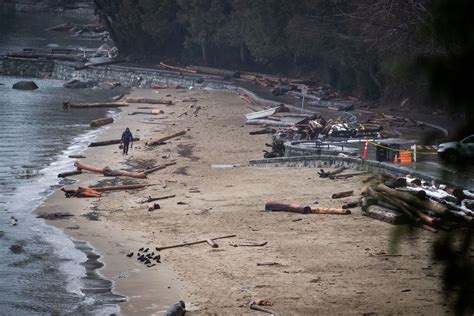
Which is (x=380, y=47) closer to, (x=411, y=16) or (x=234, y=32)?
(x=411, y=16)

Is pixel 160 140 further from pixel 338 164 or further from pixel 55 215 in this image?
pixel 55 215

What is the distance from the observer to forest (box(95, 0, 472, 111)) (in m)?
49.9

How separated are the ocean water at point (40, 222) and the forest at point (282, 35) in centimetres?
1159

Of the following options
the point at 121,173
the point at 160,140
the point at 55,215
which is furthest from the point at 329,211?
the point at 160,140

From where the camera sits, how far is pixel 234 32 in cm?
7581

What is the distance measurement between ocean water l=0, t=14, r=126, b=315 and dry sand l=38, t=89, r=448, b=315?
655 millimetres

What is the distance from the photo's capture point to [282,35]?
70625 millimetres

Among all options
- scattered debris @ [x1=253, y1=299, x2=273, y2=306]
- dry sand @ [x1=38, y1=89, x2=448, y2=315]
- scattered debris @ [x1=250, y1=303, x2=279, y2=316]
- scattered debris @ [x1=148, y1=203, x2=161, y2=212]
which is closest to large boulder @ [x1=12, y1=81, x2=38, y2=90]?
dry sand @ [x1=38, y1=89, x2=448, y2=315]

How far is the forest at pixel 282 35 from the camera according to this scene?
49.9 m

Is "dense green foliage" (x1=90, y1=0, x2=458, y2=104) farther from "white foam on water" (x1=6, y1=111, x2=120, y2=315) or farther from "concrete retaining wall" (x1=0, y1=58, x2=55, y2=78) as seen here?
"white foam on water" (x1=6, y1=111, x2=120, y2=315)

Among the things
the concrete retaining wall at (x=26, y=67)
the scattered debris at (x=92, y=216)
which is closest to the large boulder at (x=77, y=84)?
the concrete retaining wall at (x=26, y=67)

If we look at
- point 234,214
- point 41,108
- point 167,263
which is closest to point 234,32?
point 41,108

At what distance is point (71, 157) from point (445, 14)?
37.7 meters

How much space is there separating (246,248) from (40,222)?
28.0 ft
